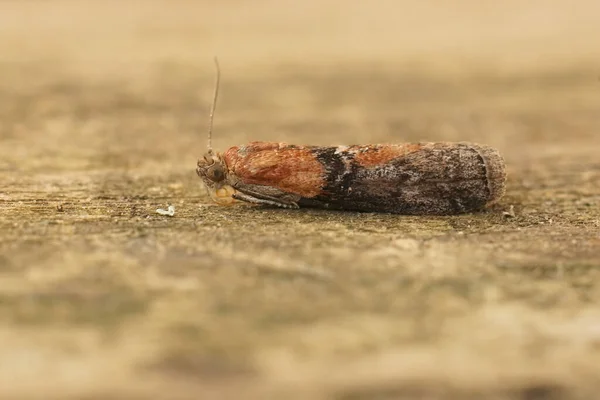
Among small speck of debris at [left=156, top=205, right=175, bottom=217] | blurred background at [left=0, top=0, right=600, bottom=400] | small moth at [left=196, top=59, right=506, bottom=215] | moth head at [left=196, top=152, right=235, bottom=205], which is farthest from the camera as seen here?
moth head at [left=196, top=152, right=235, bottom=205]

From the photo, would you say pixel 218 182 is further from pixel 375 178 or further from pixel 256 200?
pixel 375 178

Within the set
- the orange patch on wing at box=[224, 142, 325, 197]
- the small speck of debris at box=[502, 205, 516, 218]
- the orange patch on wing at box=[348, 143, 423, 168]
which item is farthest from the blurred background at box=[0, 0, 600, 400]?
the orange patch on wing at box=[348, 143, 423, 168]

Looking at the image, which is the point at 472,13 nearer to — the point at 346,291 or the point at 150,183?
the point at 150,183

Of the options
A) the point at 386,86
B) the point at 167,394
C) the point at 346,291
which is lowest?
the point at 167,394

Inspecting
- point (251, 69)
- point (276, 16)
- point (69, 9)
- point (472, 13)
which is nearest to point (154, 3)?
point (69, 9)

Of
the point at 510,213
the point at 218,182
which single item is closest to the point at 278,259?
the point at 218,182

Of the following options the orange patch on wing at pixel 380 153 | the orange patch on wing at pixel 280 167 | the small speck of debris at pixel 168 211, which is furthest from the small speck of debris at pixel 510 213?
the small speck of debris at pixel 168 211

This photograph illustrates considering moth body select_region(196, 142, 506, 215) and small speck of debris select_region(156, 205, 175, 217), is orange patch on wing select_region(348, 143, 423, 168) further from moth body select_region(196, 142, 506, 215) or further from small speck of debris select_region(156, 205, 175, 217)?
small speck of debris select_region(156, 205, 175, 217)
